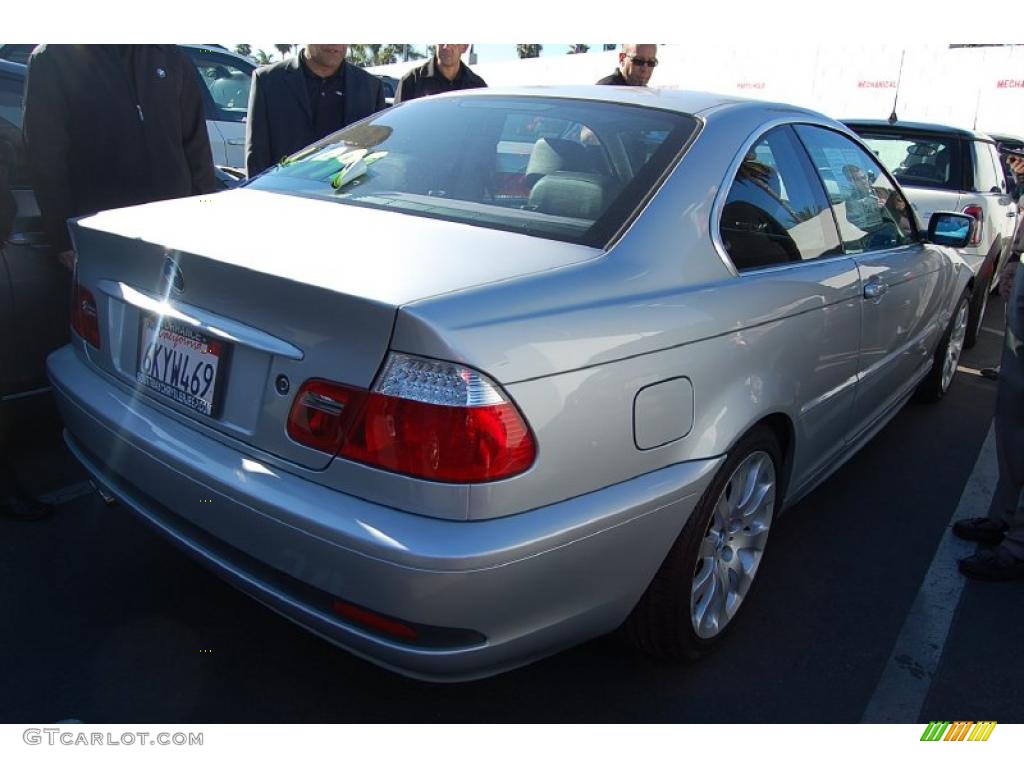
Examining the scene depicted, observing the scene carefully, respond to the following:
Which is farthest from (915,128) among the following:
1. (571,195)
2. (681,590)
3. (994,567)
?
(681,590)

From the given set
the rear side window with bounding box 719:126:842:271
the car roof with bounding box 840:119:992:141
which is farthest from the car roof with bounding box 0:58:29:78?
the car roof with bounding box 840:119:992:141

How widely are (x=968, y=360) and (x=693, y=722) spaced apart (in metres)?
4.88

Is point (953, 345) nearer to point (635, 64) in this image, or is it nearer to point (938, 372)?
point (938, 372)

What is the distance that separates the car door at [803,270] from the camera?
7.87 feet

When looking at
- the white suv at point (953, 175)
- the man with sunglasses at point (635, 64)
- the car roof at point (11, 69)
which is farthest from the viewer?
the white suv at point (953, 175)

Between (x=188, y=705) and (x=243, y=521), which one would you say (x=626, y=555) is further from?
(x=188, y=705)

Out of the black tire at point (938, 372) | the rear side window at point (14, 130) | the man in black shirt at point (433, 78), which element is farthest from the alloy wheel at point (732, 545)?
the man in black shirt at point (433, 78)

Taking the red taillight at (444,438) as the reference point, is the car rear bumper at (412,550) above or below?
below

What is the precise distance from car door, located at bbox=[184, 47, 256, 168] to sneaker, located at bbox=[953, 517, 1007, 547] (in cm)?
655

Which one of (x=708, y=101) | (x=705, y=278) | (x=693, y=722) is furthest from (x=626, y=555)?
(x=708, y=101)

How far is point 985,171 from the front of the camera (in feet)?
21.0
